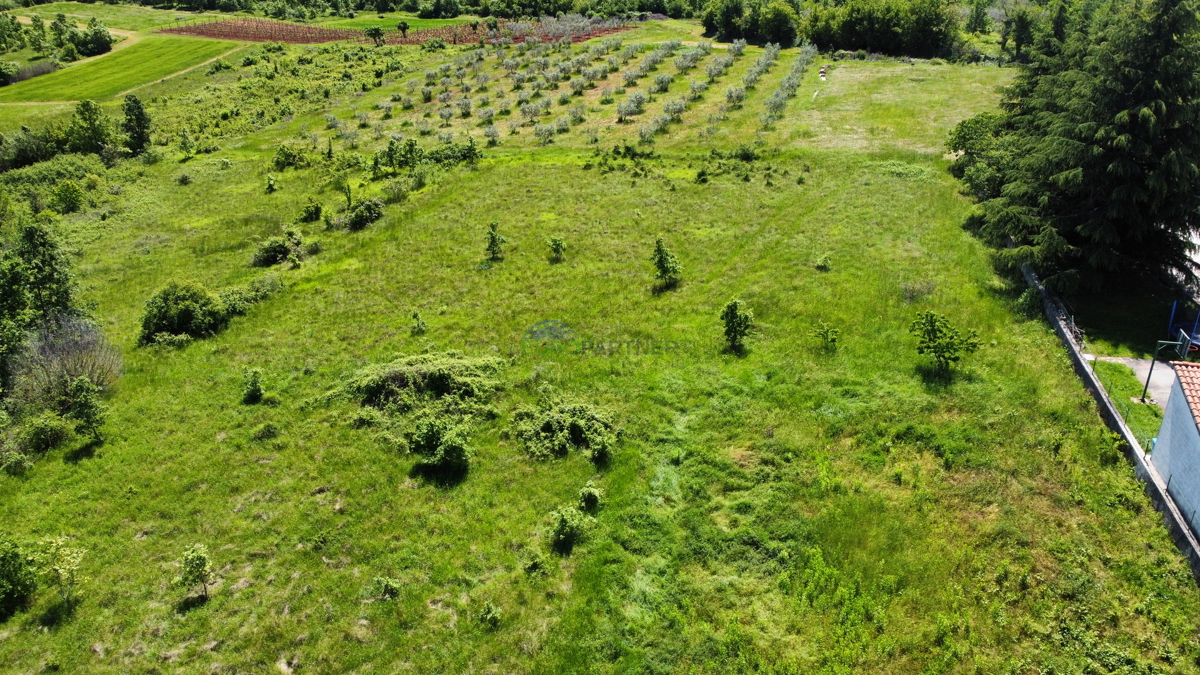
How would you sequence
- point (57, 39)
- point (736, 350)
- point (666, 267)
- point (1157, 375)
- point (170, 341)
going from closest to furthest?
point (1157, 375), point (736, 350), point (170, 341), point (666, 267), point (57, 39)

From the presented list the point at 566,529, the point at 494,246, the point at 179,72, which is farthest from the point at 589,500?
the point at 179,72

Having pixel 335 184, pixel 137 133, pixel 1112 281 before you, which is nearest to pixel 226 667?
pixel 1112 281

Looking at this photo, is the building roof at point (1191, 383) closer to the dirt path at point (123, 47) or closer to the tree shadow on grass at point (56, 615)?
the tree shadow on grass at point (56, 615)

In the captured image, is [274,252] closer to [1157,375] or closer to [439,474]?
[439,474]

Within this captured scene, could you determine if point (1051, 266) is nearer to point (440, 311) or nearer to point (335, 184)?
point (440, 311)

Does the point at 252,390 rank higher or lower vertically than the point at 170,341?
lower

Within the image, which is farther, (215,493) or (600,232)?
(600,232)
